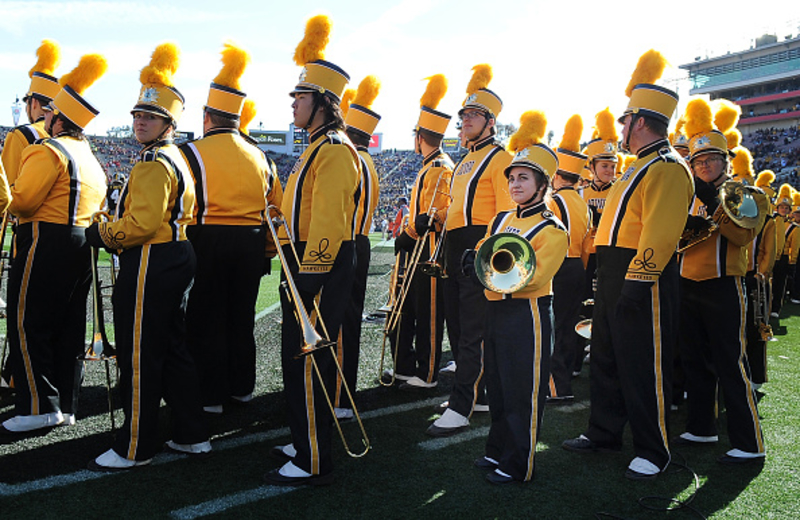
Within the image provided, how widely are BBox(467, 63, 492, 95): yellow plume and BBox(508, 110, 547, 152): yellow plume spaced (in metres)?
1.10

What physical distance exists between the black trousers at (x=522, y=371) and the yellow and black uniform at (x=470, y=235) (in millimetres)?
1014

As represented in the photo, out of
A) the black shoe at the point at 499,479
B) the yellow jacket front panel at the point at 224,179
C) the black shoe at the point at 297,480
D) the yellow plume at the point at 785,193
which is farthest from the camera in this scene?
the yellow plume at the point at 785,193

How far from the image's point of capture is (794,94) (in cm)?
5847

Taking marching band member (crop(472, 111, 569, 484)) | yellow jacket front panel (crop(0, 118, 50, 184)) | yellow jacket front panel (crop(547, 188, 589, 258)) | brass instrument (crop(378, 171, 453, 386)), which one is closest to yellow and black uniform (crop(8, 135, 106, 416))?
yellow jacket front panel (crop(0, 118, 50, 184))

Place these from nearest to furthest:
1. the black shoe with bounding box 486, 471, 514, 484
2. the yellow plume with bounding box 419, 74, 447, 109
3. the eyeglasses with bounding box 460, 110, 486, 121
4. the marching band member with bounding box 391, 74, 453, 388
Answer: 1. the black shoe with bounding box 486, 471, 514, 484
2. the eyeglasses with bounding box 460, 110, 486, 121
3. the marching band member with bounding box 391, 74, 453, 388
4. the yellow plume with bounding box 419, 74, 447, 109

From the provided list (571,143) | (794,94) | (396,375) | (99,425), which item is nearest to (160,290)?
(99,425)

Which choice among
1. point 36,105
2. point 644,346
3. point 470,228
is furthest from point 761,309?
point 36,105

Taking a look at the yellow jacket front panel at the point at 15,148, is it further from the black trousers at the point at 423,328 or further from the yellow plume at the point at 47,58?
the black trousers at the point at 423,328

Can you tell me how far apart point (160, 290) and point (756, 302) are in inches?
185

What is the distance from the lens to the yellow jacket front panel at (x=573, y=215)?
5598mm

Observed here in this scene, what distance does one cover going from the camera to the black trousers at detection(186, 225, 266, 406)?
Answer: 4629 mm

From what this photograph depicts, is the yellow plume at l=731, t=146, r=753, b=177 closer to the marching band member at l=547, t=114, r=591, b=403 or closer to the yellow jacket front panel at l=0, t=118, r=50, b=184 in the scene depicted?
the marching band member at l=547, t=114, r=591, b=403

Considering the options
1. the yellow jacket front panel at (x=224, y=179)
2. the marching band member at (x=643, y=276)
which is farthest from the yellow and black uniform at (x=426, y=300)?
the marching band member at (x=643, y=276)

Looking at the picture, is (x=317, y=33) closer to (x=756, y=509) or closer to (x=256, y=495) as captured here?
(x=256, y=495)
